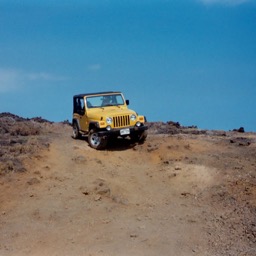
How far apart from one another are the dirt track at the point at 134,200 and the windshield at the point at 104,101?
2.12 m

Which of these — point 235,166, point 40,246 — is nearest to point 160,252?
point 40,246

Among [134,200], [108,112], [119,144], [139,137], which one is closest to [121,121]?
[108,112]

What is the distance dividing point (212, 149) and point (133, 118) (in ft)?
11.0

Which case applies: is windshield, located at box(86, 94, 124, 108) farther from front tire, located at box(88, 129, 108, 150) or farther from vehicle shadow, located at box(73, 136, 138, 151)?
vehicle shadow, located at box(73, 136, 138, 151)

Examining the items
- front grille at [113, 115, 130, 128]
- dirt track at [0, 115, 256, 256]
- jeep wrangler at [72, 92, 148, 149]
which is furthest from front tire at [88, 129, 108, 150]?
front grille at [113, 115, 130, 128]

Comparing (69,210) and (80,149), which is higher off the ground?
(80,149)

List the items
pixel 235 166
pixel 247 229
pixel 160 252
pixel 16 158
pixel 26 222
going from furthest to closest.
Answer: pixel 16 158 < pixel 235 166 < pixel 26 222 < pixel 247 229 < pixel 160 252

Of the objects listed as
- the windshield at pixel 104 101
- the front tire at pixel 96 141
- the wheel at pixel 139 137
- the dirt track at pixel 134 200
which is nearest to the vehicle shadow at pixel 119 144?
the wheel at pixel 139 137

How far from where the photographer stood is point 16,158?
1488 centimetres

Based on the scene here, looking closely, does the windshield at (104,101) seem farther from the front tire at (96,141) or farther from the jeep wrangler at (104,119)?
the front tire at (96,141)

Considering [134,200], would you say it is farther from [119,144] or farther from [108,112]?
[119,144]

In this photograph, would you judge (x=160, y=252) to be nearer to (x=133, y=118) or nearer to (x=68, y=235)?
(x=68, y=235)

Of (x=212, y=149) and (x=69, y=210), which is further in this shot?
(x=212, y=149)

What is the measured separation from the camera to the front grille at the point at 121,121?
1659 cm
